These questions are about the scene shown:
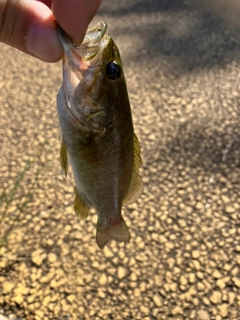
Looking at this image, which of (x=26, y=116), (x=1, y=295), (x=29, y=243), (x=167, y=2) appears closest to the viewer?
(x=1, y=295)

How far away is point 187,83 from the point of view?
3.88 meters

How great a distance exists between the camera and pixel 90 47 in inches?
56.2

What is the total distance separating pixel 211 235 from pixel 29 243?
3.75 feet

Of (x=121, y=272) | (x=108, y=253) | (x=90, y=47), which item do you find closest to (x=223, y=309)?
(x=121, y=272)

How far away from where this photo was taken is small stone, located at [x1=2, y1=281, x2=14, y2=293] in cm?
239

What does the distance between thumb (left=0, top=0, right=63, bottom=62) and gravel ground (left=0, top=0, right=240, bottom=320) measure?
55.9 inches

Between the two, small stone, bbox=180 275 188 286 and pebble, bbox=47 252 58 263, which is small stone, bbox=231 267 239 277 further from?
pebble, bbox=47 252 58 263

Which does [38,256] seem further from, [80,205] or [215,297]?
[215,297]

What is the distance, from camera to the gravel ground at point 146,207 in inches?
94.8

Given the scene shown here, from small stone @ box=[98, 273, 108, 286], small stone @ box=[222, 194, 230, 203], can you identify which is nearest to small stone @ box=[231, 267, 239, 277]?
small stone @ box=[222, 194, 230, 203]

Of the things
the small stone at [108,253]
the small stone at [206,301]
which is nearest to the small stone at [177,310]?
the small stone at [206,301]

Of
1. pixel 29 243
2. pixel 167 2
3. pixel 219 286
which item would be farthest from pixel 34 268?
pixel 167 2

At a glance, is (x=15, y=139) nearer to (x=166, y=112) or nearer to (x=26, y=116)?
(x=26, y=116)

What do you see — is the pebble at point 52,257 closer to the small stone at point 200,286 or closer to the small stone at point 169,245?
the small stone at point 169,245
